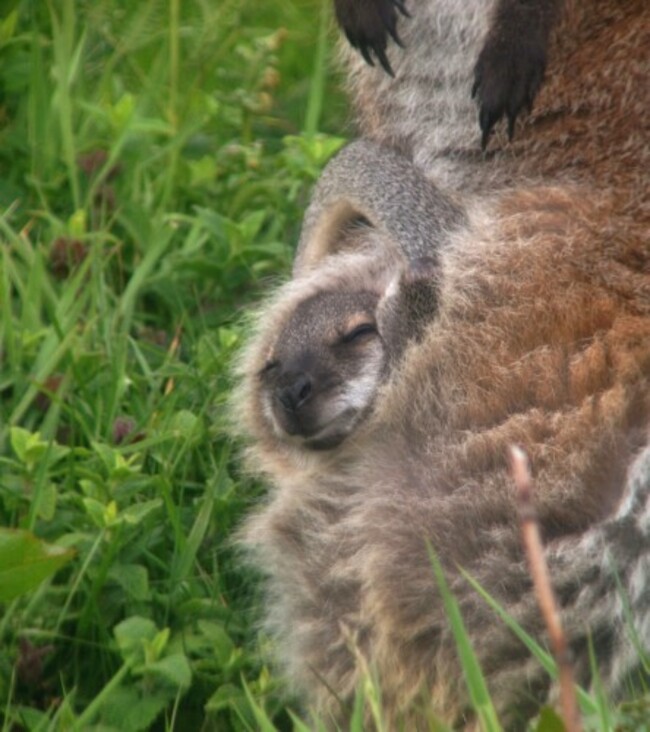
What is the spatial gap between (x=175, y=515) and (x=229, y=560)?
24 centimetres

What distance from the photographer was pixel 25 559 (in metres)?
3.58

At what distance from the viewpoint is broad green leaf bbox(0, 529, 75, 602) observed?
11.6ft

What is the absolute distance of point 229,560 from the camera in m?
4.36

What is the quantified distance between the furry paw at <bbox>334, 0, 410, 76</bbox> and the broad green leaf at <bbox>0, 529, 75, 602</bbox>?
183 cm

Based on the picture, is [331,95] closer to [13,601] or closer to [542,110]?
[542,110]

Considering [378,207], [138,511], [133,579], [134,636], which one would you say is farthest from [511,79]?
[134,636]

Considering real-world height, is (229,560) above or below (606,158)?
below

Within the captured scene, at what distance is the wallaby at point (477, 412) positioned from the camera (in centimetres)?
342

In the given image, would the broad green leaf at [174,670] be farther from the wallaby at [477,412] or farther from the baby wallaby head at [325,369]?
the baby wallaby head at [325,369]

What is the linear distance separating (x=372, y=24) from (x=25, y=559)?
192 centimetres

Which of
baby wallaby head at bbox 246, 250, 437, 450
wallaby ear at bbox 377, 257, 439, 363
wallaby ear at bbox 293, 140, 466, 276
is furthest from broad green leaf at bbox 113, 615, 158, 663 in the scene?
wallaby ear at bbox 293, 140, 466, 276

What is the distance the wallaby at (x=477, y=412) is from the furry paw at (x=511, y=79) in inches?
2.3


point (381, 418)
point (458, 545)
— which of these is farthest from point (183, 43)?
point (458, 545)

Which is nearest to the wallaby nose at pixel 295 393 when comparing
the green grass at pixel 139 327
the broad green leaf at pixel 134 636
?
the green grass at pixel 139 327
